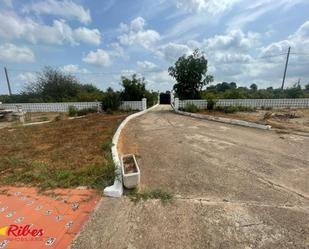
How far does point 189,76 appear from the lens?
13523 mm

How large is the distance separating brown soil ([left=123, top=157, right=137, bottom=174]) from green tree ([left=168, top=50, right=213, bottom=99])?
1126cm

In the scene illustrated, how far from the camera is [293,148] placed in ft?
15.8

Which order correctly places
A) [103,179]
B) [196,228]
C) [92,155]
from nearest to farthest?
[196,228]
[103,179]
[92,155]

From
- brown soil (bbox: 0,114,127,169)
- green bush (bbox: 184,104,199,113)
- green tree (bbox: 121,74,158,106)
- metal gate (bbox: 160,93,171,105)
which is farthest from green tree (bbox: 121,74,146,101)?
metal gate (bbox: 160,93,171,105)

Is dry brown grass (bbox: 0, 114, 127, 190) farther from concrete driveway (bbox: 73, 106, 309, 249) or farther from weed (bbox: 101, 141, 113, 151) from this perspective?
concrete driveway (bbox: 73, 106, 309, 249)

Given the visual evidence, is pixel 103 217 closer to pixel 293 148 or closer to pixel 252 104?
pixel 293 148

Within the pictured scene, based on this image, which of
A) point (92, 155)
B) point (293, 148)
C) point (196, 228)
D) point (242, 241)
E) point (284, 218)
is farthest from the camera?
point (293, 148)

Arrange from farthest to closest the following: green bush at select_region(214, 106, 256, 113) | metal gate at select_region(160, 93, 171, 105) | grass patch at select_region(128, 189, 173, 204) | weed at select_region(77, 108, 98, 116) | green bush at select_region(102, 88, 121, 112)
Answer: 1. metal gate at select_region(160, 93, 171, 105)
2. green bush at select_region(102, 88, 121, 112)
3. weed at select_region(77, 108, 98, 116)
4. green bush at select_region(214, 106, 256, 113)
5. grass patch at select_region(128, 189, 173, 204)

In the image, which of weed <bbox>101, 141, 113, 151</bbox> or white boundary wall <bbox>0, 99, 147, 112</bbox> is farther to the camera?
white boundary wall <bbox>0, 99, 147, 112</bbox>

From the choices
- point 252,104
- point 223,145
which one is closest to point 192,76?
point 252,104

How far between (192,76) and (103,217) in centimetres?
1274

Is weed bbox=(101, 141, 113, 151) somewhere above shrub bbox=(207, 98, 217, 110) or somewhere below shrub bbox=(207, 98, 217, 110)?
below

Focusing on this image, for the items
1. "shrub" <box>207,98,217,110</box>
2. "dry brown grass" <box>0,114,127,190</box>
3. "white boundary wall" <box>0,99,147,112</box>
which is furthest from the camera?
"white boundary wall" <box>0,99,147,112</box>

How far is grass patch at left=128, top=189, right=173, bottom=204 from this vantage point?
2.57 m
